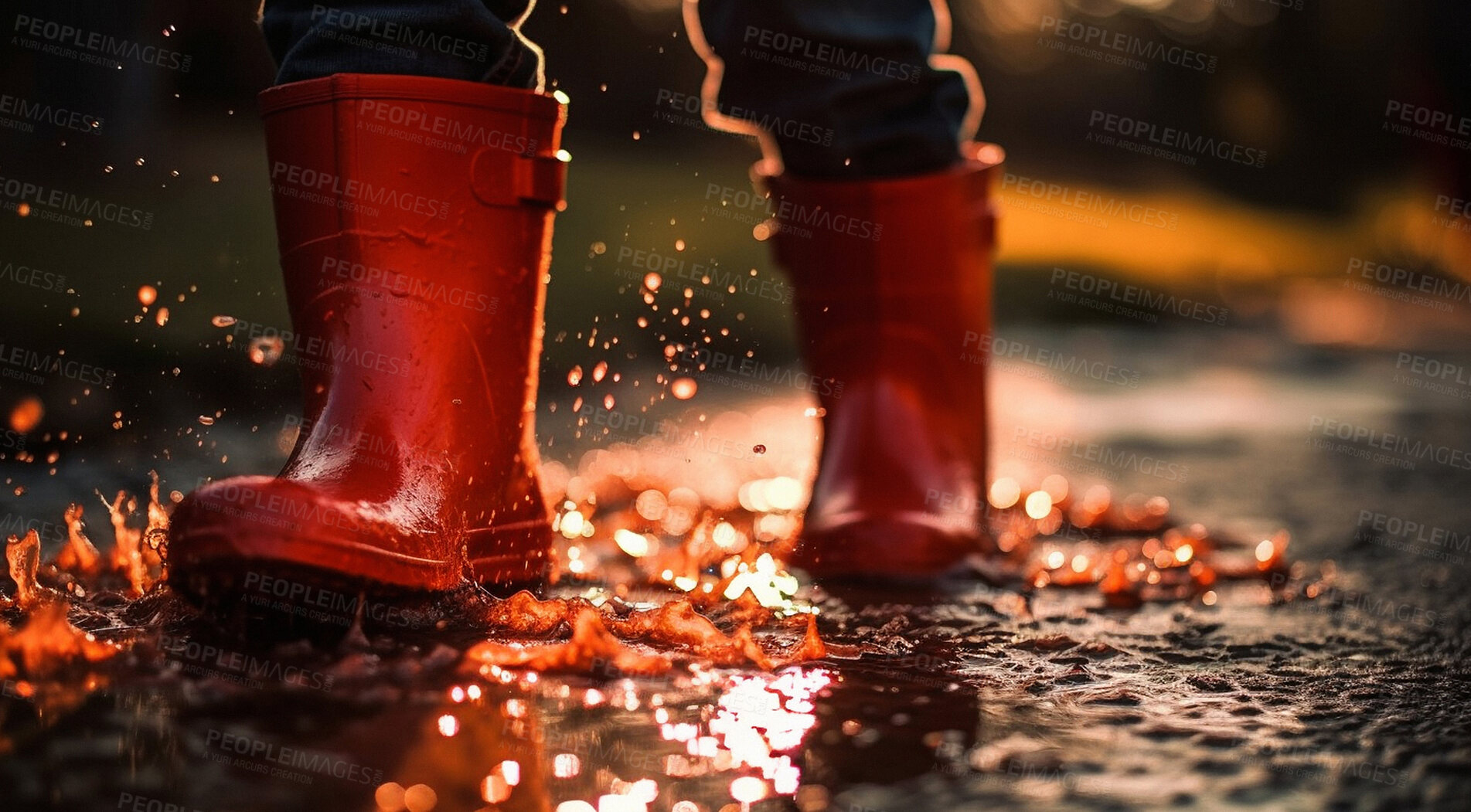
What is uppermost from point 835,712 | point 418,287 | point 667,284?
point 667,284

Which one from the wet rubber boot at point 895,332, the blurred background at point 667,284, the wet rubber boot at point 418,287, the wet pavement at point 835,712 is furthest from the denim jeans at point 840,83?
the wet pavement at point 835,712

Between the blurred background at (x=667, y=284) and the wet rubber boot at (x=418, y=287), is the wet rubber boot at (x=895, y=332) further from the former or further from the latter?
the wet rubber boot at (x=418, y=287)

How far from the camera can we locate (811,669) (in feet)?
4.57

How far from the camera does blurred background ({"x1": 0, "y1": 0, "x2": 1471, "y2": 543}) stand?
3.32 m

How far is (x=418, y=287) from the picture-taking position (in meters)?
1.63

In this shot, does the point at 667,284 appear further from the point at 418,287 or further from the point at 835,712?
the point at 835,712

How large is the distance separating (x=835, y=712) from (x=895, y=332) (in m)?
1.02

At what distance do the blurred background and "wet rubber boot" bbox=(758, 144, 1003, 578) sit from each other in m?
0.45

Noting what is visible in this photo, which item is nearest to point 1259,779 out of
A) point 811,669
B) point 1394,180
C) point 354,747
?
point 811,669

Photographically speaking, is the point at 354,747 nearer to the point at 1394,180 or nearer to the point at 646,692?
the point at 646,692

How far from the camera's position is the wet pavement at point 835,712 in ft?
3.44

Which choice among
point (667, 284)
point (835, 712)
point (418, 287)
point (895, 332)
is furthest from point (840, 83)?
point (667, 284)

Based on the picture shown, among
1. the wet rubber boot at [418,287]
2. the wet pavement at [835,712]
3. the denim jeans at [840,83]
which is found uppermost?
the denim jeans at [840,83]

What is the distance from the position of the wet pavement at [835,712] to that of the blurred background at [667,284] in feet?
2.55
